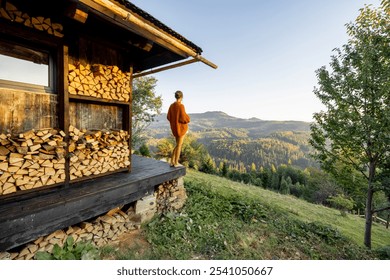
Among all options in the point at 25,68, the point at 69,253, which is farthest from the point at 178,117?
the point at 69,253

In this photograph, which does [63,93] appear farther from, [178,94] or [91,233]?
[91,233]

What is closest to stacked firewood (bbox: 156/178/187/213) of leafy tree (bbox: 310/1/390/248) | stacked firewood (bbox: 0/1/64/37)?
stacked firewood (bbox: 0/1/64/37)

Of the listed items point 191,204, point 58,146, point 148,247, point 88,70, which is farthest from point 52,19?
point 191,204

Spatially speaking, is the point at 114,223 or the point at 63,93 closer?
the point at 63,93

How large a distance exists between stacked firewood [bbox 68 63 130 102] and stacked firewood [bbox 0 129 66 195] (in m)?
1.03

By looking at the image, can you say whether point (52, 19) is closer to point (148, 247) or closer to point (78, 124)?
point (78, 124)

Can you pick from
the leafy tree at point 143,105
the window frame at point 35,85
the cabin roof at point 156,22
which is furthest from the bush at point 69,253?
the leafy tree at point 143,105

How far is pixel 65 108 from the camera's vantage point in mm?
3367

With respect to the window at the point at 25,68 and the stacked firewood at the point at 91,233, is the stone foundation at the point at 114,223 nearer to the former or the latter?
the stacked firewood at the point at 91,233

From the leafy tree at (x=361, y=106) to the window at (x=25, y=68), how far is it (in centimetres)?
841

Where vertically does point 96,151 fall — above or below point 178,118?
below

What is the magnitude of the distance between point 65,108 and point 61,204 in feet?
5.78

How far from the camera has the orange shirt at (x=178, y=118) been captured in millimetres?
4914

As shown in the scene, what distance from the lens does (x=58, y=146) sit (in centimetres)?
323
